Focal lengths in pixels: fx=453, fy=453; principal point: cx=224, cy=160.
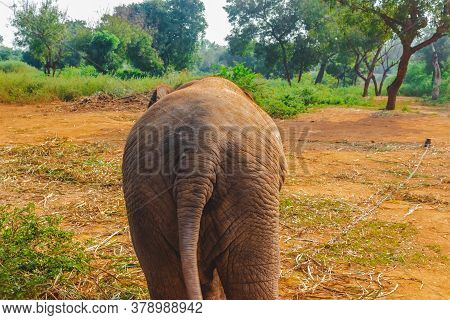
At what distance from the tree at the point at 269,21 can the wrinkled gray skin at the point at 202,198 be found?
37.4m

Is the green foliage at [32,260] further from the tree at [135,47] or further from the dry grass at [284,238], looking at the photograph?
the tree at [135,47]

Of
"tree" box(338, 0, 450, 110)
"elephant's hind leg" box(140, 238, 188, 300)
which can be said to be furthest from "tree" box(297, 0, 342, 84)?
"elephant's hind leg" box(140, 238, 188, 300)

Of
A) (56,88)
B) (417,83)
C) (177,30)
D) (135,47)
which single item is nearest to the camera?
(56,88)

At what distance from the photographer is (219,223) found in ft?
7.54

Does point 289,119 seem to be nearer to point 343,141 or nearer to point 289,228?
point 343,141

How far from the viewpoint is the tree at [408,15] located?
1967 cm

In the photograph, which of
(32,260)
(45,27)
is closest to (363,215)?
(32,260)

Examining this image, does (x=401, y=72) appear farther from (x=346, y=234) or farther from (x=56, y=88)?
(x=346, y=234)

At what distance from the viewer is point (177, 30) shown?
4644 centimetres

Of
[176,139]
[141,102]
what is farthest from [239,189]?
[141,102]

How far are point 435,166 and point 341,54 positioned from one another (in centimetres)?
3288

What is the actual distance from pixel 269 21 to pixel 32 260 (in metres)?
39.8

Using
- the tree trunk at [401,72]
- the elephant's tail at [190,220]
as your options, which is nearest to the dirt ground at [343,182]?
the elephant's tail at [190,220]

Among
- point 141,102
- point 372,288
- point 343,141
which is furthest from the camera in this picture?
point 141,102
